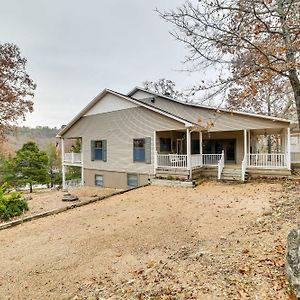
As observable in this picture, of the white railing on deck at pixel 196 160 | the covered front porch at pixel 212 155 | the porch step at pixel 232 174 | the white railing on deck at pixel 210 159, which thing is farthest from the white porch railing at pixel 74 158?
the porch step at pixel 232 174

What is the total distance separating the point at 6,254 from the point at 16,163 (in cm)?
2417

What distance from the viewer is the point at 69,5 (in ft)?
42.9

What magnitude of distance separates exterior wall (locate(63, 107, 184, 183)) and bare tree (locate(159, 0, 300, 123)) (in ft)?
28.5

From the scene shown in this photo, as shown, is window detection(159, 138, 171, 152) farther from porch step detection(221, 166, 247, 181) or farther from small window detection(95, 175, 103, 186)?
small window detection(95, 175, 103, 186)

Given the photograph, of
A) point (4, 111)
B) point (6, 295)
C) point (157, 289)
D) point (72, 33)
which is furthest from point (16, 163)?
point (157, 289)

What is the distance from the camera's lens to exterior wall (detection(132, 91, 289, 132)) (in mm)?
13922

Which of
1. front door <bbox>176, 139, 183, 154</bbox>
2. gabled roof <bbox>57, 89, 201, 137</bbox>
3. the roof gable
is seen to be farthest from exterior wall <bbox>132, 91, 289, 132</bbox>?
the roof gable

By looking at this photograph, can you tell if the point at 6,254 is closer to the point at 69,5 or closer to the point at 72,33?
the point at 69,5

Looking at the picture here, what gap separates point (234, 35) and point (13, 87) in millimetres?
18996

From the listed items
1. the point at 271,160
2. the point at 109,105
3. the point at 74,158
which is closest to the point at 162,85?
the point at 109,105

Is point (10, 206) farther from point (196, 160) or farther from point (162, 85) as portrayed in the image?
point (162, 85)

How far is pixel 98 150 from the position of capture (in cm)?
1855

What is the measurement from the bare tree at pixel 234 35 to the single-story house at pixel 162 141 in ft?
25.8

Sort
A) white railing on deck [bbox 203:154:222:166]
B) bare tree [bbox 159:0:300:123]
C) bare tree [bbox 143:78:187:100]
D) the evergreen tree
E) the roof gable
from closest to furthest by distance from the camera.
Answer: bare tree [bbox 159:0:300:123] → white railing on deck [bbox 203:154:222:166] → the roof gable → the evergreen tree → bare tree [bbox 143:78:187:100]
